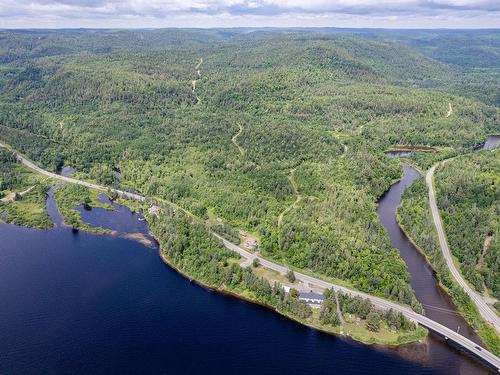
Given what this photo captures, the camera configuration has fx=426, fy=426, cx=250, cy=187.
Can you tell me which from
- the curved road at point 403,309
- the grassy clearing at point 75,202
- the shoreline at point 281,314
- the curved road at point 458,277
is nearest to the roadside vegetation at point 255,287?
the shoreline at point 281,314

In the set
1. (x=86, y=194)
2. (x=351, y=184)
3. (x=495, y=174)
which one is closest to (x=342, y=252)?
(x=351, y=184)

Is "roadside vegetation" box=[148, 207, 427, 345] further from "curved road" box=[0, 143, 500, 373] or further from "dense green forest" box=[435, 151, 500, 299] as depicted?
"dense green forest" box=[435, 151, 500, 299]

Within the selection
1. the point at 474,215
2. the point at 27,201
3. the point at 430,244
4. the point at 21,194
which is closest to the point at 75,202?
the point at 27,201

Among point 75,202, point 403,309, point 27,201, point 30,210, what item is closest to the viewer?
point 403,309

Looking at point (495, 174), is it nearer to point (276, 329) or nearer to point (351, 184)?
point (351, 184)

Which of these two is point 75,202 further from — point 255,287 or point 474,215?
point 474,215

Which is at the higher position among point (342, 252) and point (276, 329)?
point (342, 252)

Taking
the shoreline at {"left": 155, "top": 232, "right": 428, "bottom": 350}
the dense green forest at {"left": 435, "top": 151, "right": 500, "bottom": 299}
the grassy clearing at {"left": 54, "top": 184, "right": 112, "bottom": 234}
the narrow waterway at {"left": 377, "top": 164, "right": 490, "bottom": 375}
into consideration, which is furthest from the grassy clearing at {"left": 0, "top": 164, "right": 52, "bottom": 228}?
the dense green forest at {"left": 435, "top": 151, "right": 500, "bottom": 299}

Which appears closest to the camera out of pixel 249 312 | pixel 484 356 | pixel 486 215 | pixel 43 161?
pixel 484 356

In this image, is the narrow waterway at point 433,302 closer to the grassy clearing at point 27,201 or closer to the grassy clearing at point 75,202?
the grassy clearing at point 75,202
